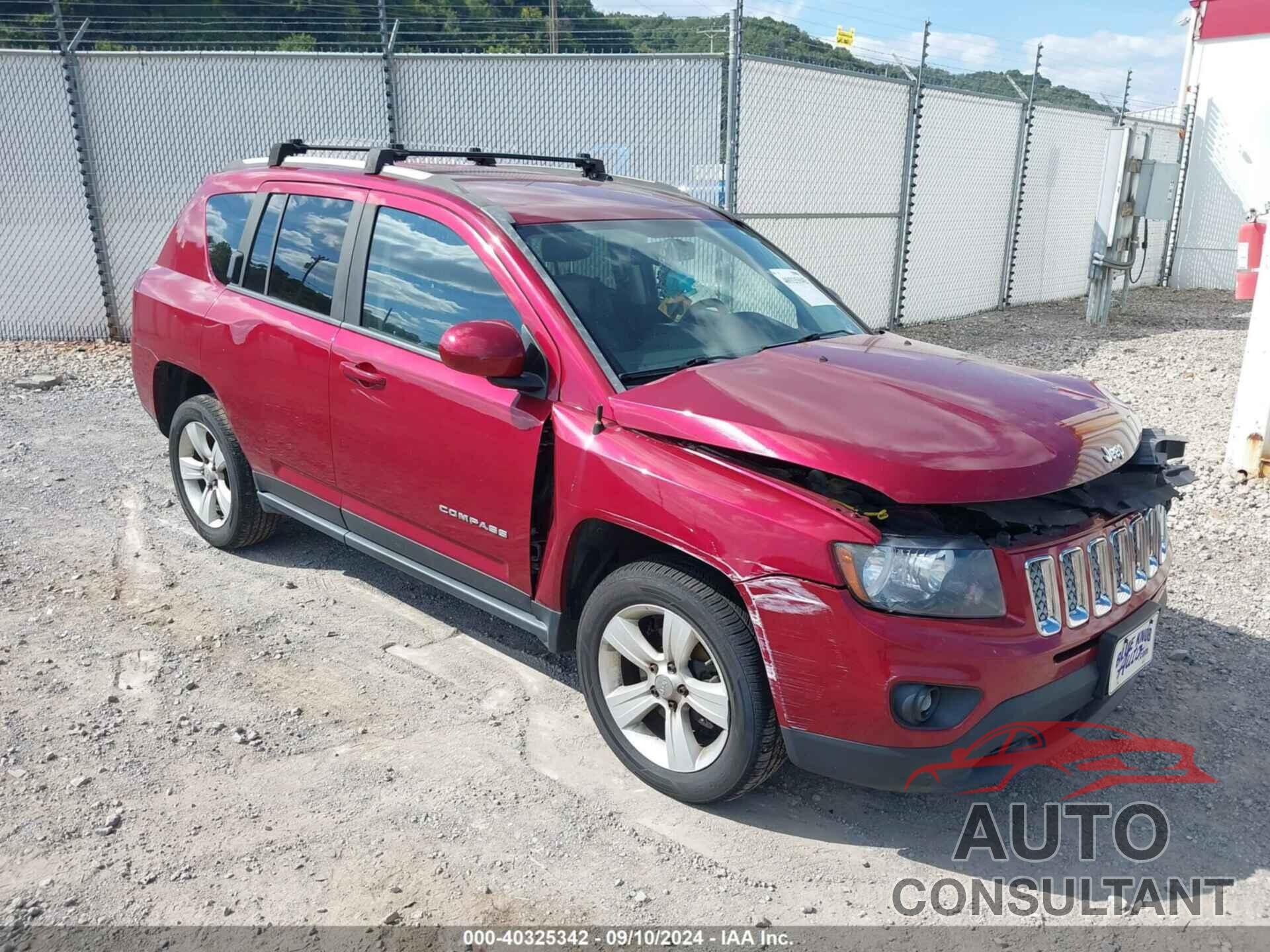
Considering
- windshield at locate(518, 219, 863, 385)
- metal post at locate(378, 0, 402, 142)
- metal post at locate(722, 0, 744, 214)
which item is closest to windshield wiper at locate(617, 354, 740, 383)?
windshield at locate(518, 219, 863, 385)

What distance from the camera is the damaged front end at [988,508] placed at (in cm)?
286

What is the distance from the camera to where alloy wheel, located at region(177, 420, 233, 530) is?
5059 mm

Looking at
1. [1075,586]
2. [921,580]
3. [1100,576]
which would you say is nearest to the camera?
[921,580]

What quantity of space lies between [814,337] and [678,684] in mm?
1568

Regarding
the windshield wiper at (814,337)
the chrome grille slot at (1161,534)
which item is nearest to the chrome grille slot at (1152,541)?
the chrome grille slot at (1161,534)

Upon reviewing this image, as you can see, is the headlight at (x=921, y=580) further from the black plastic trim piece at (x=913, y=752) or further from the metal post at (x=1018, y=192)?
the metal post at (x=1018, y=192)

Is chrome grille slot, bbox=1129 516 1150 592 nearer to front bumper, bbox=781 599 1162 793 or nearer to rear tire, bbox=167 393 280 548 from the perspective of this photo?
front bumper, bbox=781 599 1162 793

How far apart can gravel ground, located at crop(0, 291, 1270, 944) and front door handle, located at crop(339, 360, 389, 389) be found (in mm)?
1141

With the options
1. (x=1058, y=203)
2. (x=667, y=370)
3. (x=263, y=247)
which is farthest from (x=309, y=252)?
(x=1058, y=203)

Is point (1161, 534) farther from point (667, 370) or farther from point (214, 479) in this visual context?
point (214, 479)

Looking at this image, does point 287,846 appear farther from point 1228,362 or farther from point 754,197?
point 1228,362

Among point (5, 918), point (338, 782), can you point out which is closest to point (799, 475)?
point (338, 782)

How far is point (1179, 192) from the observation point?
1697 cm

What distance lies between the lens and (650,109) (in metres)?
9.14
